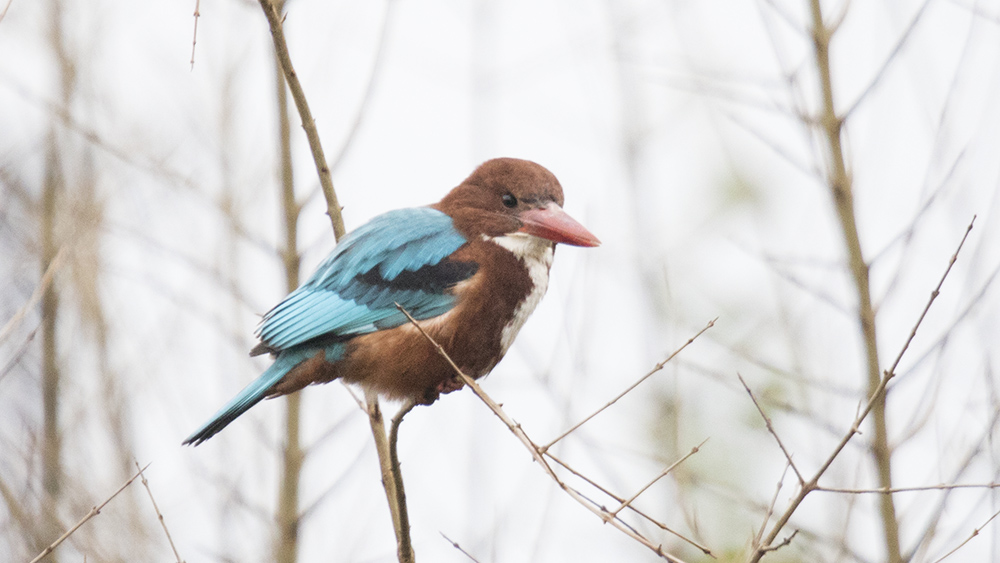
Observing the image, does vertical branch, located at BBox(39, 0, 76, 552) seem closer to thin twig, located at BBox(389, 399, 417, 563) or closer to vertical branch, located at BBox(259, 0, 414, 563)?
vertical branch, located at BBox(259, 0, 414, 563)

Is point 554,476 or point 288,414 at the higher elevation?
point 288,414

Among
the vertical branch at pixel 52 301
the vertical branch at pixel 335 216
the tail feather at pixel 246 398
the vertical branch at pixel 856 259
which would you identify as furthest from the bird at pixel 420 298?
the vertical branch at pixel 52 301

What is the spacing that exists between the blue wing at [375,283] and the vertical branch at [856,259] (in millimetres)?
1410

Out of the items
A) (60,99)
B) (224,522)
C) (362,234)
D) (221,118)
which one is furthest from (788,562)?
(60,99)

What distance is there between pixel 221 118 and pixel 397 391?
9.29 feet

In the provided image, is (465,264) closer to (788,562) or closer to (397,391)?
(397,391)

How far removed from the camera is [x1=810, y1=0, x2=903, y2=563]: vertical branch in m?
3.58

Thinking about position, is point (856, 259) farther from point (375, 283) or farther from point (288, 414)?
point (288, 414)

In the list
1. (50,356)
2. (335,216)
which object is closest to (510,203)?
(335,216)

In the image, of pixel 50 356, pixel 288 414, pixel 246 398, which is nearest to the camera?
pixel 246 398

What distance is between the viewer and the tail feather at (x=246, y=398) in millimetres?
3283

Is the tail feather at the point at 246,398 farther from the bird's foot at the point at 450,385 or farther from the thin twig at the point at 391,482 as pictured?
the bird's foot at the point at 450,385

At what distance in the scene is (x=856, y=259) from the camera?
150 inches

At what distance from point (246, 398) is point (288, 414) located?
1222 millimetres
